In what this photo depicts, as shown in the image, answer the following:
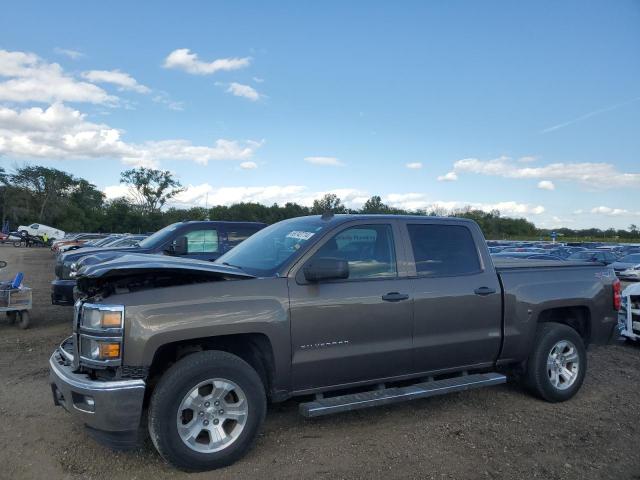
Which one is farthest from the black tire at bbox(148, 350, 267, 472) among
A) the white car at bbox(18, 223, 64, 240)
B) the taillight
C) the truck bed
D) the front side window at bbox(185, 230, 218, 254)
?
the white car at bbox(18, 223, 64, 240)

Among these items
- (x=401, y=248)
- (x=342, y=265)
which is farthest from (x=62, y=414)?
(x=401, y=248)

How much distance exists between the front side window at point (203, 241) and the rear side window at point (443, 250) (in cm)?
539

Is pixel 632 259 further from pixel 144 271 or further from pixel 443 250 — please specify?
pixel 144 271

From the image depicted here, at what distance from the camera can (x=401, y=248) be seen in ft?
15.4

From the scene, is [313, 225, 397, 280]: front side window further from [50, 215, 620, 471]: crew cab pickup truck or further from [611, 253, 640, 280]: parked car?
[611, 253, 640, 280]: parked car

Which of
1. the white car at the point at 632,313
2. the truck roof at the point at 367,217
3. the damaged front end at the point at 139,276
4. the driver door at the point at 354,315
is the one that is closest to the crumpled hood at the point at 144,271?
the damaged front end at the point at 139,276

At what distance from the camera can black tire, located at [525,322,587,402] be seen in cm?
527

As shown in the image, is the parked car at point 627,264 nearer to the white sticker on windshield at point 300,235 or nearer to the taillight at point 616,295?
the taillight at point 616,295

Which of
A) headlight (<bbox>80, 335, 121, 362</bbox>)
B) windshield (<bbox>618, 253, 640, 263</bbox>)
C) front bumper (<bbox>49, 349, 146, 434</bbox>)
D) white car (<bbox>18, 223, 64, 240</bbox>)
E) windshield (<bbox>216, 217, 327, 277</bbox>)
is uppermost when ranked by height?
white car (<bbox>18, 223, 64, 240</bbox>)

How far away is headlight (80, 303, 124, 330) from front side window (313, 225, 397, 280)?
162cm

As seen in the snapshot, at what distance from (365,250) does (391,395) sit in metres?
1.22

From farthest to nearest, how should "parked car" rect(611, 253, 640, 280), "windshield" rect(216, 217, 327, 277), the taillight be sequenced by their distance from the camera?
"parked car" rect(611, 253, 640, 280) < the taillight < "windshield" rect(216, 217, 327, 277)

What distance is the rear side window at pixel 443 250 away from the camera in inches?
188

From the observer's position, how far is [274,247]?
4.66 meters
